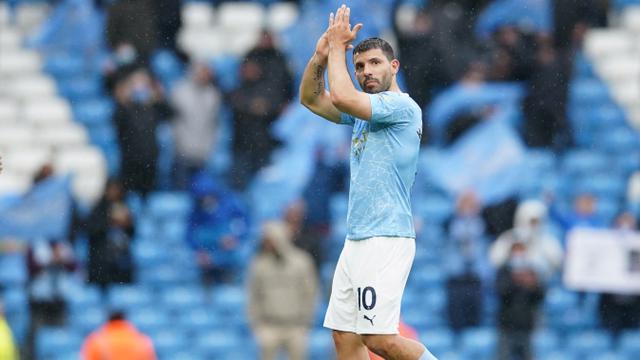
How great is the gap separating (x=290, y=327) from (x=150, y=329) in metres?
1.75

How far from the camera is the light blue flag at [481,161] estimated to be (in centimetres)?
1573

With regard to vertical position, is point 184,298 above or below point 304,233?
below

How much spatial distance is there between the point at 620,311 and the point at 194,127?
4.92 m

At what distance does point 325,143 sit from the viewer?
616 inches

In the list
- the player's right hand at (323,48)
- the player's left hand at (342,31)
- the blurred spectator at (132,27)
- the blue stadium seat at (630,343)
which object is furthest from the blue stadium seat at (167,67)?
the player's left hand at (342,31)

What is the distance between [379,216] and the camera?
765 cm

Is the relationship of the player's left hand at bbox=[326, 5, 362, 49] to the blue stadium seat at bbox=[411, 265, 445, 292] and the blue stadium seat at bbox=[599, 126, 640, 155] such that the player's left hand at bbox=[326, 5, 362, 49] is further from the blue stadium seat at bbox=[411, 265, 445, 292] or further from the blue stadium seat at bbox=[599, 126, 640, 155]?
the blue stadium seat at bbox=[599, 126, 640, 155]

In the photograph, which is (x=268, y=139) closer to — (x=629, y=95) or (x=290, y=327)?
(x=290, y=327)

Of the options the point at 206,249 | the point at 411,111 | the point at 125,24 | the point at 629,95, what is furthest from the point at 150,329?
the point at 411,111

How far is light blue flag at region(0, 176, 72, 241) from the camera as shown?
15.0 metres

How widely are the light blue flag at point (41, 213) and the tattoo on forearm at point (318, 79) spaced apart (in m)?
7.51

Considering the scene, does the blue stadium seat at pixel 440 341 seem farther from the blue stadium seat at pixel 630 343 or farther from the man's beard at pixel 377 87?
the man's beard at pixel 377 87

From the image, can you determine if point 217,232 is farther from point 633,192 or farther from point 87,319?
point 633,192

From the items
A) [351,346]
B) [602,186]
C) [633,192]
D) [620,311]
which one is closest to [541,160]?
[602,186]
